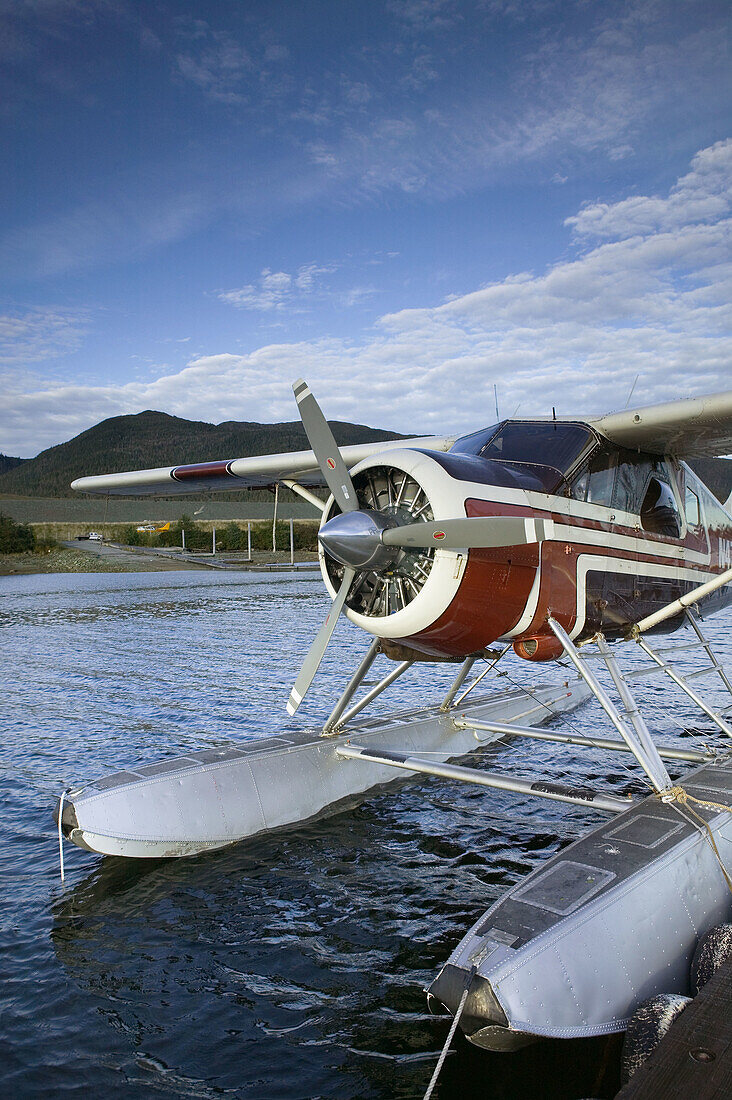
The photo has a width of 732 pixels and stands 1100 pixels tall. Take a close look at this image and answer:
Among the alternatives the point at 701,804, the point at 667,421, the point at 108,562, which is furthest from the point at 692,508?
the point at 108,562

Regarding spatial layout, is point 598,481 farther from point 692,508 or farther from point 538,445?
point 692,508

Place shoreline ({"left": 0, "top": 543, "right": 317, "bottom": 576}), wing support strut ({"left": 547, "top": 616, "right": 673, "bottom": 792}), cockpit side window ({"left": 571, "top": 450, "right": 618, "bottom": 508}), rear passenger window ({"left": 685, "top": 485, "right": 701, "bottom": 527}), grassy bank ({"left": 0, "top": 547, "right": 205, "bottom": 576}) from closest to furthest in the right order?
wing support strut ({"left": 547, "top": 616, "right": 673, "bottom": 792}) → cockpit side window ({"left": 571, "top": 450, "right": 618, "bottom": 508}) → rear passenger window ({"left": 685, "top": 485, "right": 701, "bottom": 527}) → grassy bank ({"left": 0, "top": 547, "right": 205, "bottom": 576}) → shoreline ({"left": 0, "top": 543, "right": 317, "bottom": 576})

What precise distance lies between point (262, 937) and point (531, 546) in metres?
3.48

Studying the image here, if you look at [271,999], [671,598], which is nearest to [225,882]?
[271,999]

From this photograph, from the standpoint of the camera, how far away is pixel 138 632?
72.2 ft

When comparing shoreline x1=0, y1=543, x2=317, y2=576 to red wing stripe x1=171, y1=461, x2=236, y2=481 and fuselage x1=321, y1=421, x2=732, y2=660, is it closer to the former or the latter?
red wing stripe x1=171, y1=461, x2=236, y2=481

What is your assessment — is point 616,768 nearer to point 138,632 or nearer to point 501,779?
point 501,779

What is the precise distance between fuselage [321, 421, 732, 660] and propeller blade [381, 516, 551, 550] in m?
0.12

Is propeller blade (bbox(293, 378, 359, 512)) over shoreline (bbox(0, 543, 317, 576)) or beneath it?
over

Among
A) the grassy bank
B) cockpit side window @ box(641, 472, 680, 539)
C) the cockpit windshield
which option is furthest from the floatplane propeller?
the grassy bank

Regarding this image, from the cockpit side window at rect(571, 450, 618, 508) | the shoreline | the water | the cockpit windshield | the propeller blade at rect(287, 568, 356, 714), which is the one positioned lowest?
the water

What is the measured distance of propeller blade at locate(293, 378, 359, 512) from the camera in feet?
17.5

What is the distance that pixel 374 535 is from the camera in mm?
4941

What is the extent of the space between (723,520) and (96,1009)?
27.5 feet
